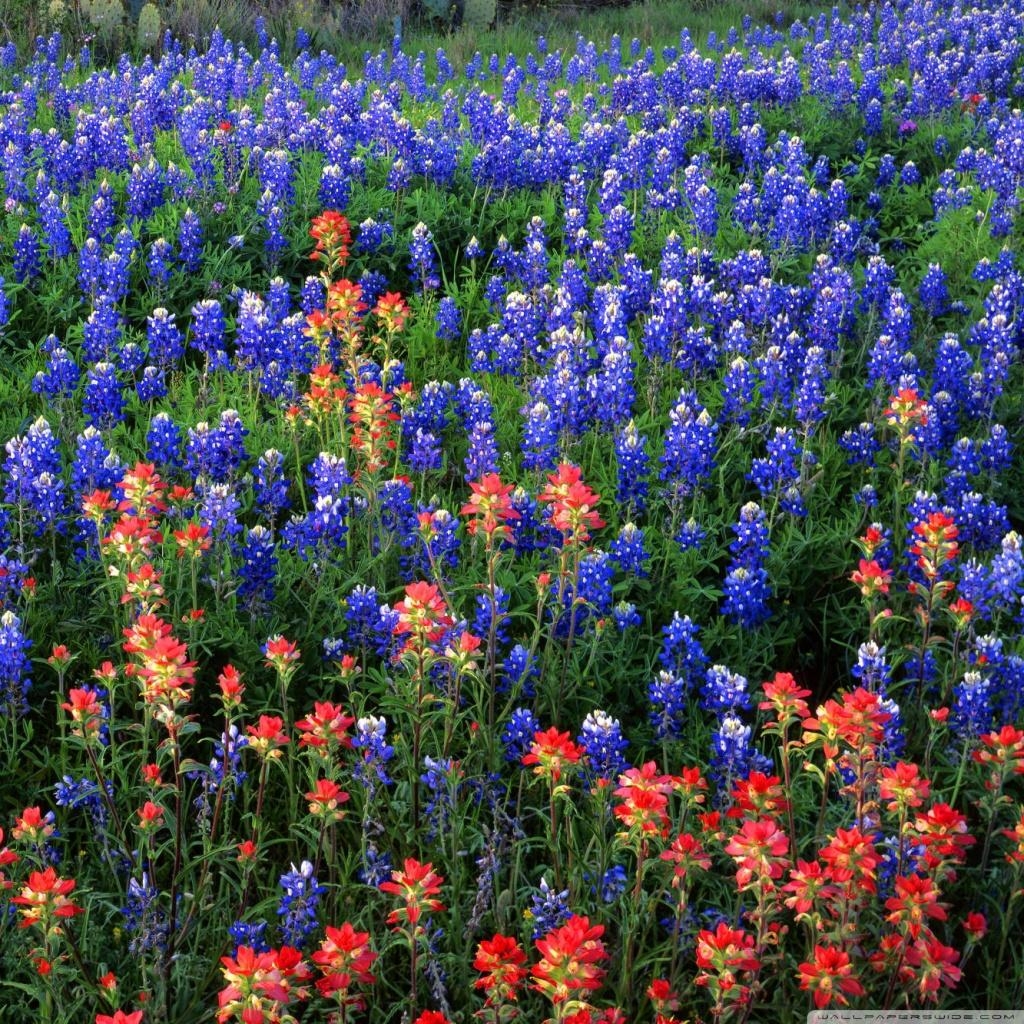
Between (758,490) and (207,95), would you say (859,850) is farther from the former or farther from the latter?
(207,95)

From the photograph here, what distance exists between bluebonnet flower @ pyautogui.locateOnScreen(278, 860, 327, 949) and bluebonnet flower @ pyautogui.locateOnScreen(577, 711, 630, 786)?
67 centimetres

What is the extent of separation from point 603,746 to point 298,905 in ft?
2.47

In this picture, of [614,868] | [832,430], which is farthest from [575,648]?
[832,430]

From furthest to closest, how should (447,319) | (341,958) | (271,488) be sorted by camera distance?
(447,319) < (271,488) < (341,958)

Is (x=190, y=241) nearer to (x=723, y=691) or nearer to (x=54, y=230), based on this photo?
(x=54, y=230)

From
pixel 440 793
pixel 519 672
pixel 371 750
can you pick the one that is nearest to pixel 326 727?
pixel 371 750

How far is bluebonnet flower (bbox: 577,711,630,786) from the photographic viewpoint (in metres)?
2.87

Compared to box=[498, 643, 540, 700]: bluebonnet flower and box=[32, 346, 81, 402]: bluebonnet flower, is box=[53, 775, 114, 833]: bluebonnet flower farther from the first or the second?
box=[32, 346, 81, 402]: bluebonnet flower

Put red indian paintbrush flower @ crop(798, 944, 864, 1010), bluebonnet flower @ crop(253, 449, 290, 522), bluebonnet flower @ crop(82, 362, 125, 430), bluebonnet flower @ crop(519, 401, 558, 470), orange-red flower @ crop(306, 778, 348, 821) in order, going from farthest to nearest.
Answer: bluebonnet flower @ crop(82, 362, 125, 430) < bluebonnet flower @ crop(519, 401, 558, 470) < bluebonnet flower @ crop(253, 449, 290, 522) < orange-red flower @ crop(306, 778, 348, 821) < red indian paintbrush flower @ crop(798, 944, 864, 1010)

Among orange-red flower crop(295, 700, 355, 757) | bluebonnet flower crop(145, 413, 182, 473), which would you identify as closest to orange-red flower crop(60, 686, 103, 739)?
orange-red flower crop(295, 700, 355, 757)

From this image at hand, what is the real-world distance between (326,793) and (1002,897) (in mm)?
1497

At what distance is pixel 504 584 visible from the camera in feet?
12.1

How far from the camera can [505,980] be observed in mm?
1993

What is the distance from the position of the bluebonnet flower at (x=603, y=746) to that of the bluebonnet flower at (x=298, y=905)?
67 centimetres
